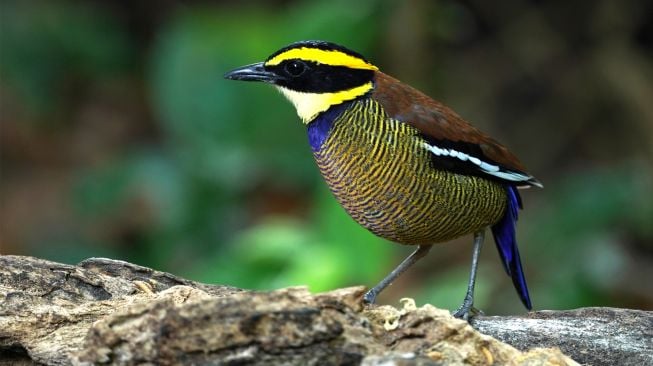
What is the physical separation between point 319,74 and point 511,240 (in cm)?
128

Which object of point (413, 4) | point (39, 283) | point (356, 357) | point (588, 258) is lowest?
point (356, 357)

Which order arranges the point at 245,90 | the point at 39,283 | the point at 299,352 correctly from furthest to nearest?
the point at 245,90 → the point at 39,283 → the point at 299,352

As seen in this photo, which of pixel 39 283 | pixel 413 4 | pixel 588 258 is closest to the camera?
pixel 39 283

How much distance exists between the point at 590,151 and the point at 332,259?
396cm

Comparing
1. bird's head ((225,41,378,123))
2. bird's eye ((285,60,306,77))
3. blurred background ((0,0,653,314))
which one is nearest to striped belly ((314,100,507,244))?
bird's head ((225,41,378,123))

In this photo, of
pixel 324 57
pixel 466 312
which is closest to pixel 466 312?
pixel 466 312

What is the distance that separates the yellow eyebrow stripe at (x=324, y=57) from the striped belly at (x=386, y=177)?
0.18 meters

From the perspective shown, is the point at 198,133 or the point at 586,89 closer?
the point at 198,133

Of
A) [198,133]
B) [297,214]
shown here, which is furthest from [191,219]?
[297,214]

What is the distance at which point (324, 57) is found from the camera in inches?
190

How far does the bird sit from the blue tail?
0.17m

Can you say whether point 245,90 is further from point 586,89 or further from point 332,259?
point 586,89

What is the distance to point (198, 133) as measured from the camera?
7910mm

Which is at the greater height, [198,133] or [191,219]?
[198,133]
